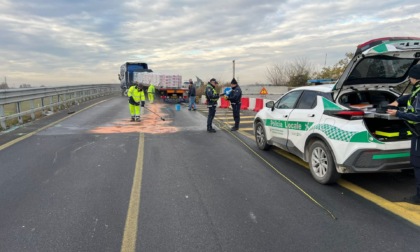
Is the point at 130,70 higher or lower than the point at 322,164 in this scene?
higher

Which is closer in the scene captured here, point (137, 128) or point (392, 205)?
point (392, 205)

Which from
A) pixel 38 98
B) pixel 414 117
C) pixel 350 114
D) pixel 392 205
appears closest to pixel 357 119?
pixel 350 114

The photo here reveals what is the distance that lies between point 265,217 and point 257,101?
14.2m

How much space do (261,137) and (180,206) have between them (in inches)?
154

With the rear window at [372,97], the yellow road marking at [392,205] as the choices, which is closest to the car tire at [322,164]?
the yellow road marking at [392,205]

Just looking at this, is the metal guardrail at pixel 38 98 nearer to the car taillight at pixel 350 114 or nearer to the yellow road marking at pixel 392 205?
the car taillight at pixel 350 114

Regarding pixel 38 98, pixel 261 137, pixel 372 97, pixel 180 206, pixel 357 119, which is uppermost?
pixel 372 97

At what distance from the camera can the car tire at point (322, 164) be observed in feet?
16.4

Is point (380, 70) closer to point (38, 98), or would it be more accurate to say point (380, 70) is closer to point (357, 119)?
point (357, 119)

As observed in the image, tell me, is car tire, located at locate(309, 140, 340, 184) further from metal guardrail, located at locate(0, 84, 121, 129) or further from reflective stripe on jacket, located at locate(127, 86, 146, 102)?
metal guardrail, located at locate(0, 84, 121, 129)

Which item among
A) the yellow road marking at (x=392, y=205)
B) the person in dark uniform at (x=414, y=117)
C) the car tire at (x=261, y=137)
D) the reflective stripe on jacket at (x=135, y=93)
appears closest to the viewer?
→ the yellow road marking at (x=392, y=205)

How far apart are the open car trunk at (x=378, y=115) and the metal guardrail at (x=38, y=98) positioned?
1049 cm

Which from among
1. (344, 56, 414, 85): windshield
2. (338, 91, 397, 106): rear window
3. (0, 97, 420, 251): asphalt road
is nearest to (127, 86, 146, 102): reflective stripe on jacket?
(0, 97, 420, 251): asphalt road

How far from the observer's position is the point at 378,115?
475 centimetres
